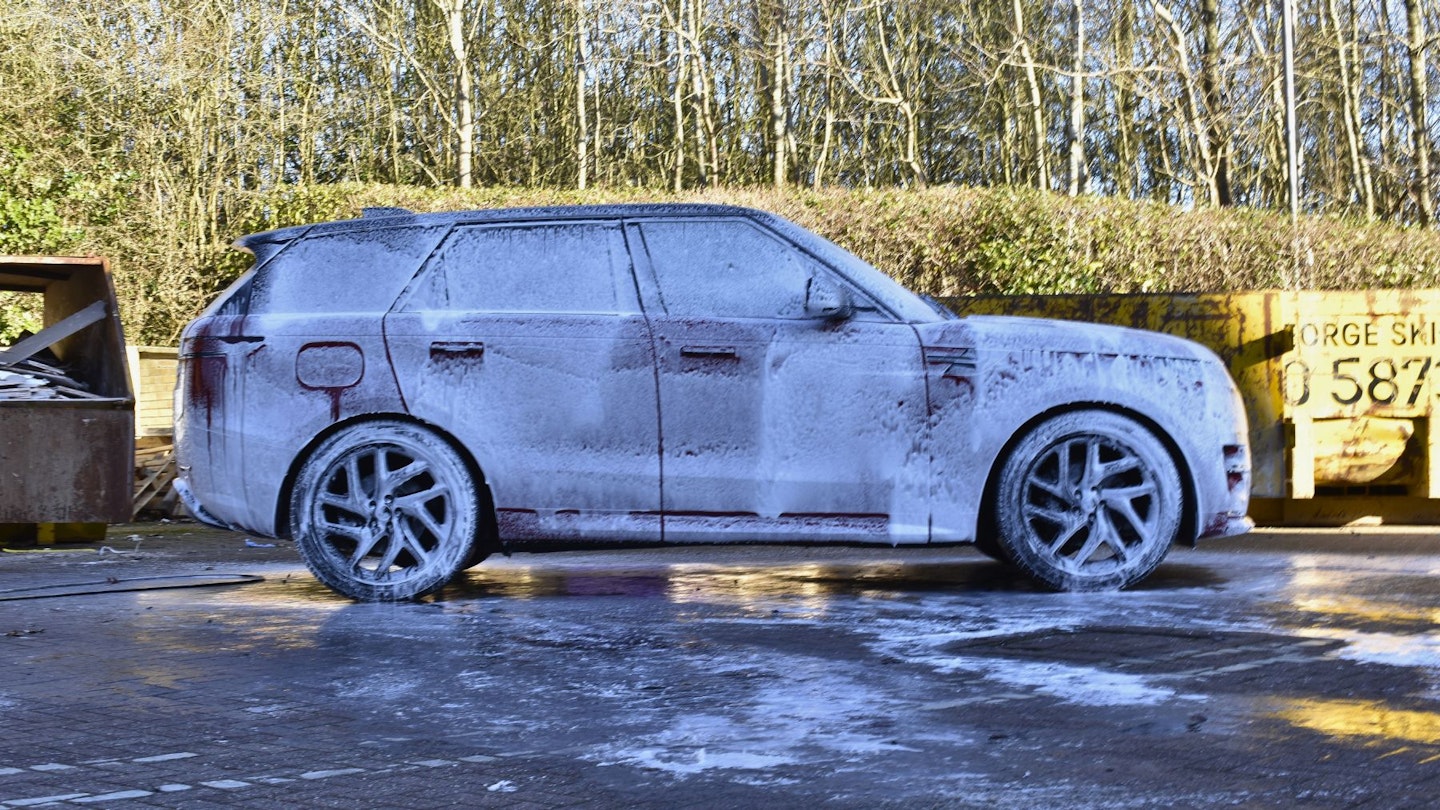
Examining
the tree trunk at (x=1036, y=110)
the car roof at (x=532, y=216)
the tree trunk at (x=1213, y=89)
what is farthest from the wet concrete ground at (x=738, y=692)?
the tree trunk at (x=1036, y=110)

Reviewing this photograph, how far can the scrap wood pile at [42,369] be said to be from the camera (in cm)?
1145

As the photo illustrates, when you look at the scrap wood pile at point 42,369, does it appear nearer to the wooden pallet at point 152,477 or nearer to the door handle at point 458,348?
the wooden pallet at point 152,477

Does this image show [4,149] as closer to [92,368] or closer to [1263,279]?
[92,368]

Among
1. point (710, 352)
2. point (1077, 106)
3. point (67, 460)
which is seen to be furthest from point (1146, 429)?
point (1077, 106)

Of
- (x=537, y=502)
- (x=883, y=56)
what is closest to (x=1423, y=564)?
(x=537, y=502)

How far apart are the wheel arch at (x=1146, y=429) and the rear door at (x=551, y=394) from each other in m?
1.42

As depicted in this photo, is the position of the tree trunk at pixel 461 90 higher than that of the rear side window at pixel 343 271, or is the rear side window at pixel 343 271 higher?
the tree trunk at pixel 461 90

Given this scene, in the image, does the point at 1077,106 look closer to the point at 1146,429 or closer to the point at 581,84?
the point at 581,84

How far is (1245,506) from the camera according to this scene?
781 cm

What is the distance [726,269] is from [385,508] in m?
1.79

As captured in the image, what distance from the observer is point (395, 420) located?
7.71m

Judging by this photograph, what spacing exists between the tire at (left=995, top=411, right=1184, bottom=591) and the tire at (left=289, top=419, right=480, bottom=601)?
2333 millimetres

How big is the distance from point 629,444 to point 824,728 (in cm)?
283

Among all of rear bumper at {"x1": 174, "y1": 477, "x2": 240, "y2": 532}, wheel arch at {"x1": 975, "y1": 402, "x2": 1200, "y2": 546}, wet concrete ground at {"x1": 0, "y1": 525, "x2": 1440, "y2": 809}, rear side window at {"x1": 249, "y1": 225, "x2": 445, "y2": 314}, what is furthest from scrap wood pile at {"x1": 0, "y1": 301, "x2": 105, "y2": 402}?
wheel arch at {"x1": 975, "y1": 402, "x2": 1200, "y2": 546}
